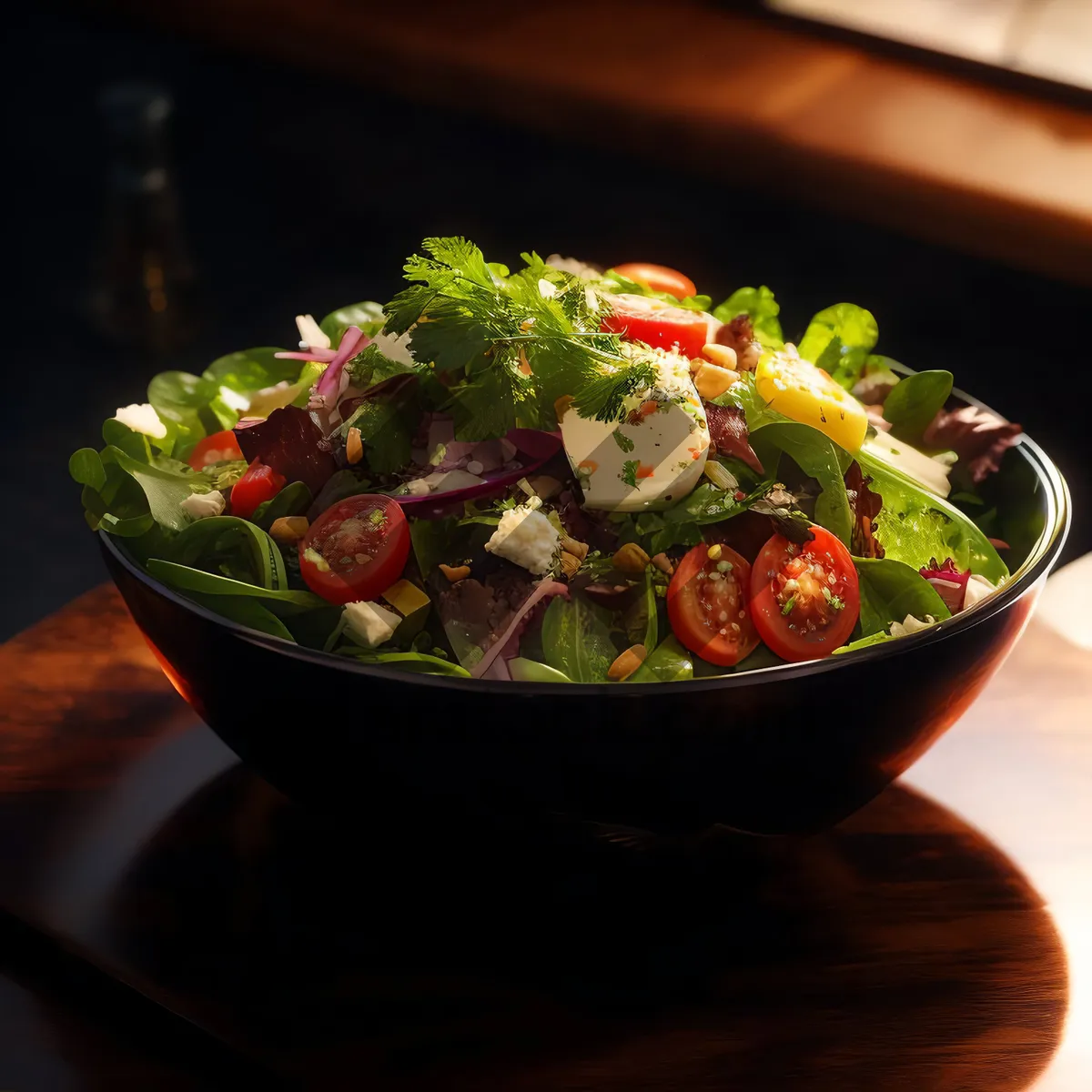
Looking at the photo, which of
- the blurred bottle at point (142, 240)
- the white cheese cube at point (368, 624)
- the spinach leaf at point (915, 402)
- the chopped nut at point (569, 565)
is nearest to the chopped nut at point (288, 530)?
the white cheese cube at point (368, 624)

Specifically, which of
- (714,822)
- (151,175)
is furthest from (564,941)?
(151,175)

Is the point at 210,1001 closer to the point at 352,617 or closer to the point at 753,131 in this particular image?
the point at 352,617

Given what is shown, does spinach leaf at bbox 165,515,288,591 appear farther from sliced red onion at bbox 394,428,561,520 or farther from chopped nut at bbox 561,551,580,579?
chopped nut at bbox 561,551,580,579

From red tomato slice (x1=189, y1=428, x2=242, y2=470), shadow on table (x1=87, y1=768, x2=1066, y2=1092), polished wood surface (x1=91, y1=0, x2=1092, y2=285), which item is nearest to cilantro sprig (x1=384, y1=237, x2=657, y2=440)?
red tomato slice (x1=189, y1=428, x2=242, y2=470)

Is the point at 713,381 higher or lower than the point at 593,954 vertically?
higher

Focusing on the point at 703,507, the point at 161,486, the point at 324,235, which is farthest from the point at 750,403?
the point at 324,235

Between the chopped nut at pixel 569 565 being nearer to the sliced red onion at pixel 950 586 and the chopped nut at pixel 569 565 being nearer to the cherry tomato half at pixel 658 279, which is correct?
the sliced red onion at pixel 950 586

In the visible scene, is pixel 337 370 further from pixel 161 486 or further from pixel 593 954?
pixel 593 954
